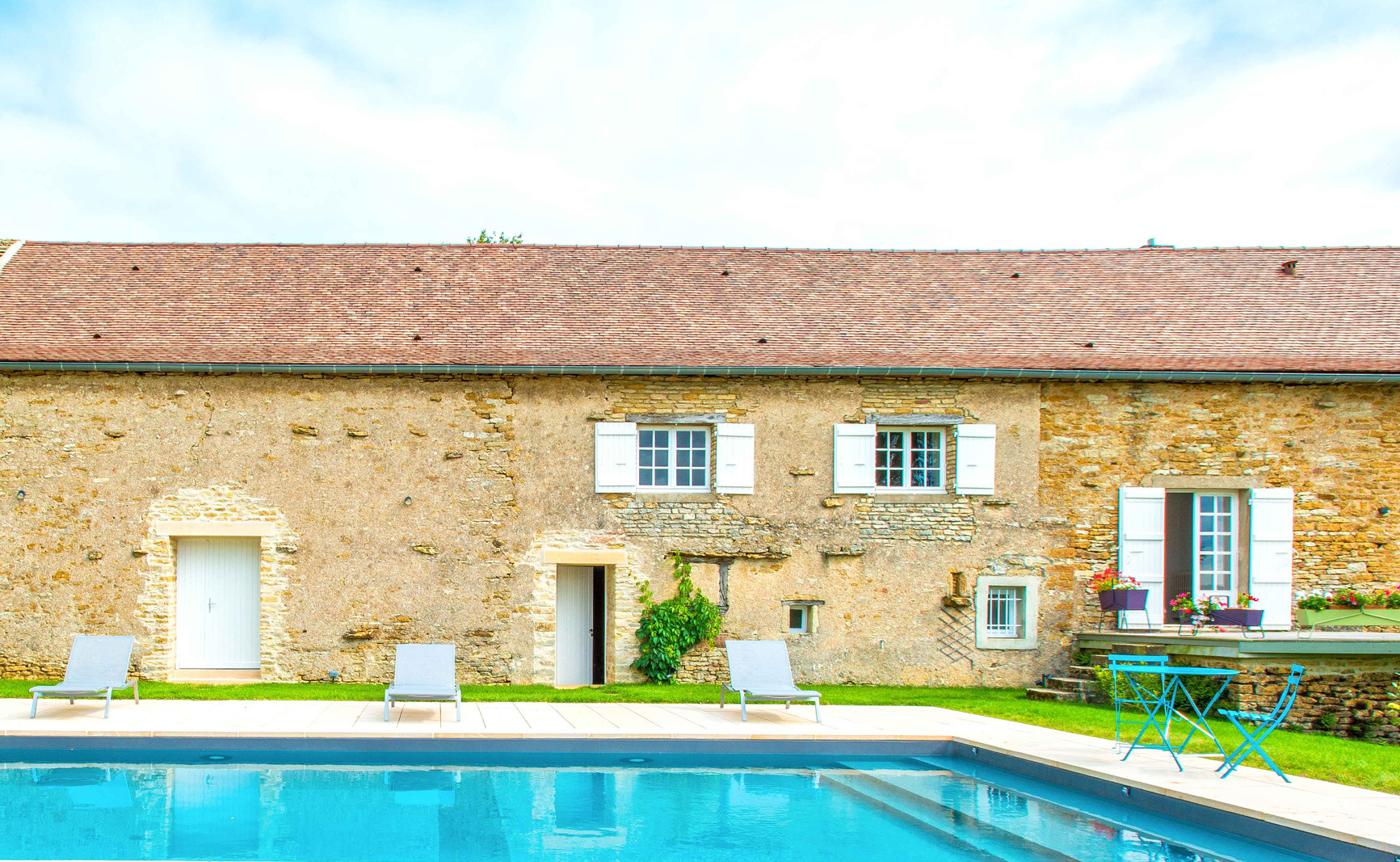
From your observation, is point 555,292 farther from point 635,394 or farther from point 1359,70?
point 1359,70

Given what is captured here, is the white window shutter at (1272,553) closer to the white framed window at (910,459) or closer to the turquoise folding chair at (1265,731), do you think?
the white framed window at (910,459)

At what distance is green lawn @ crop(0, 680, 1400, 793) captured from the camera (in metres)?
9.01

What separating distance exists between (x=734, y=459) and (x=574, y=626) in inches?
123

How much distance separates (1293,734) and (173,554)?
13080 millimetres

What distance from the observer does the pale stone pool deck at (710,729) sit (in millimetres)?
6254

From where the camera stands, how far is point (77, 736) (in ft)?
26.8

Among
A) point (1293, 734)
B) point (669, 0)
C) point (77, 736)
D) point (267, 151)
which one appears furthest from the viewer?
point (267, 151)

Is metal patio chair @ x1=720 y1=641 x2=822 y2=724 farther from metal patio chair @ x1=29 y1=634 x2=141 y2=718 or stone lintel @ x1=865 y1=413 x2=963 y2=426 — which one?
metal patio chair @ x1=29 y1=634 x2=141 y2=718

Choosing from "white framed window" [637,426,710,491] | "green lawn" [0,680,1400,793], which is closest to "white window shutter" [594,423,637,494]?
"white framed window" [637,426,710,491]

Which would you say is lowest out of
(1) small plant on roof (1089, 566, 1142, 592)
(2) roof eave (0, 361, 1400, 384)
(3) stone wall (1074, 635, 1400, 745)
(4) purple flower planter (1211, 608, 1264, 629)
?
(3) stone wall (1074, 635, 1400, 745)

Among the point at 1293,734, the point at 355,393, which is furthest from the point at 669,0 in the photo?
the point at 1293,734

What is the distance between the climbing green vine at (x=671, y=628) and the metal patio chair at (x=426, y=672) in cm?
289

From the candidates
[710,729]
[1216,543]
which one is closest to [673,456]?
[710,729]

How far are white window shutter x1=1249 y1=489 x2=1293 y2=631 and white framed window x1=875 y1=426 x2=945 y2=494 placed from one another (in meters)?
4.08
